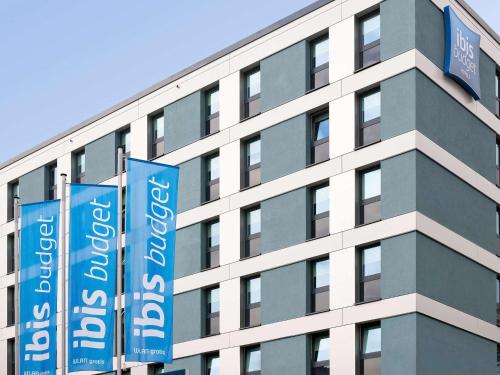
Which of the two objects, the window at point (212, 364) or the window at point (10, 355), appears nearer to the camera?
the window at point (212, 364)

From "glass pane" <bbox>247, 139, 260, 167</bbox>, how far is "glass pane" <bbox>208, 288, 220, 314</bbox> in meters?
5.54

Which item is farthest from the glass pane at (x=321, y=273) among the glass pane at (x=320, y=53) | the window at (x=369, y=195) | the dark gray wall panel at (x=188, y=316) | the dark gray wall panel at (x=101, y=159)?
the dark gray wall panel at (x=101, y=159)

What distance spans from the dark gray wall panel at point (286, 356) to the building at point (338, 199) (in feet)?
0.25

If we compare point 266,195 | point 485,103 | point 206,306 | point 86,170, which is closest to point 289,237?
point 266,195

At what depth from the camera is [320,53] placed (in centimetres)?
4538

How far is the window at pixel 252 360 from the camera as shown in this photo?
44969 millimetres

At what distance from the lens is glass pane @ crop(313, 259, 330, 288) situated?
141 ft

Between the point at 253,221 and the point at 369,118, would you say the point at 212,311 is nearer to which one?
the point at 253,221

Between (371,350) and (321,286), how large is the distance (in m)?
3.68

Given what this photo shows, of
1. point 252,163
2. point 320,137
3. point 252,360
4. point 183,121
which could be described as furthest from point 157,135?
point 252,360

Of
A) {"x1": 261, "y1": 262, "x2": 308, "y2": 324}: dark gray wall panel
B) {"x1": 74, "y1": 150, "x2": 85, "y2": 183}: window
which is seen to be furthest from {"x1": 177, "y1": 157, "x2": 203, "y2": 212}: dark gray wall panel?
{"x1": 74, "y1": 150, "x2": 85, "y2": 183}: window

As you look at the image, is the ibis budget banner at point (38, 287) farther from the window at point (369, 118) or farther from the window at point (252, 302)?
the window at point (369, 118)

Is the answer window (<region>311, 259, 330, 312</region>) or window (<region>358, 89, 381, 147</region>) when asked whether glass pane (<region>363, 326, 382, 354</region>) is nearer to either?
window (<region>311, 259, 330, 312</region>)

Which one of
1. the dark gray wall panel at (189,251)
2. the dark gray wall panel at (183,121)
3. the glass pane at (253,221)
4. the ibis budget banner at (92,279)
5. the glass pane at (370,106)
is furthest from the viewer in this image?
the dark gray wall panel at (183,121)
